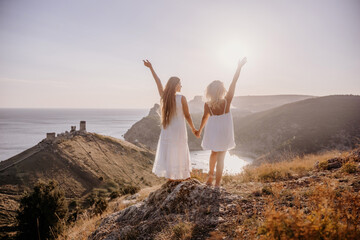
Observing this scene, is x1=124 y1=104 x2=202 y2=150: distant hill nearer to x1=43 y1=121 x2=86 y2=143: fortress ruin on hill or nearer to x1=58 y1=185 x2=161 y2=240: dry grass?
x1=43 y1=121 x2=86 y2=143: fortress ruin on hill

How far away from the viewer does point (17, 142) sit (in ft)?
358

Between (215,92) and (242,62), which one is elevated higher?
(242,62)

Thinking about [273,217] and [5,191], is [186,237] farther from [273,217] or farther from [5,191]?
[5,191]

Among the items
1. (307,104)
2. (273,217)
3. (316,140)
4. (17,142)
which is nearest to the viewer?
(273,217)

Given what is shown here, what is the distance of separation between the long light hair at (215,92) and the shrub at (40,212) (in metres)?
21.3

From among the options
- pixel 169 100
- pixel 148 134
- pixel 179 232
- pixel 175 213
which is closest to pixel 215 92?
pixel 169 100

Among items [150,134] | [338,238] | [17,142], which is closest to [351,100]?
[150,134]

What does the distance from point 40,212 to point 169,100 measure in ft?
76.4

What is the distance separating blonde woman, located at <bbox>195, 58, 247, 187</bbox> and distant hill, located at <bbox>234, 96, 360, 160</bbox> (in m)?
56.4

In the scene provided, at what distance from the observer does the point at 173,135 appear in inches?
209

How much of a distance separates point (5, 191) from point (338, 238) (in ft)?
136

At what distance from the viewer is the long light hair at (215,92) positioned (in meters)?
5.17

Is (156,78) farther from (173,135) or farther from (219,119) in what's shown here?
(219,119)

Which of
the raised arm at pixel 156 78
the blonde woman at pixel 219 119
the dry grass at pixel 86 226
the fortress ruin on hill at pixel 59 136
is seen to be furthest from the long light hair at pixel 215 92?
the fortress ruin on hill at pixel 59 136
